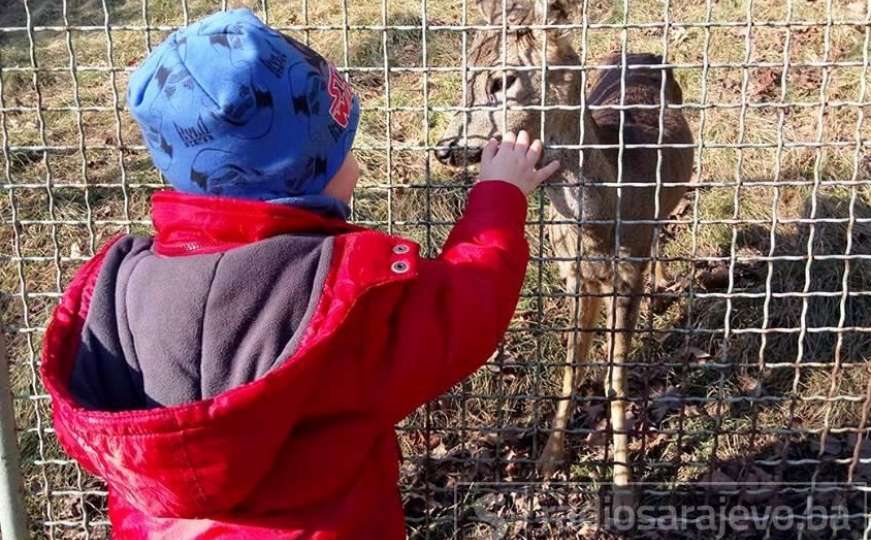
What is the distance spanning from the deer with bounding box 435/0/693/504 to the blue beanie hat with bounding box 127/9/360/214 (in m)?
0.94

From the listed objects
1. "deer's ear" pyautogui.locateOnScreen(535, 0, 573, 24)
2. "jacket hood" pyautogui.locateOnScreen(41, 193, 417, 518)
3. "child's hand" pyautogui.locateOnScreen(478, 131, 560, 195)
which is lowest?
"jacket hood" pyautogui.locateOnScreen(41, 193, 417, 518)

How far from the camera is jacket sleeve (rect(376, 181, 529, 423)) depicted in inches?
85.1

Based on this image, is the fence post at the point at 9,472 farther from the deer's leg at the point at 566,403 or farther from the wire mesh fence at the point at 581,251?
the deer's leg at the point at 566,403

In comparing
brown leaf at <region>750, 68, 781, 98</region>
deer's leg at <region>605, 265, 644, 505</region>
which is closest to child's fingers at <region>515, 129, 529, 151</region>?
deer's leg at <region>605, 265, 644, 505</region>

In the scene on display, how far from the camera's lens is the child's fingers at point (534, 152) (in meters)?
2.63

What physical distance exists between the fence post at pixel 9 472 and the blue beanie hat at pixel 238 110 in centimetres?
144

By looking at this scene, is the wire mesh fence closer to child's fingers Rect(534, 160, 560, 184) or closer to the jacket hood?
A: child's fingers Rect(534, 160, 560, 184)

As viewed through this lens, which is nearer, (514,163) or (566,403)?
(514,163)

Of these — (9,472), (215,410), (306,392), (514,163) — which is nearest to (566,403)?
(514,163)

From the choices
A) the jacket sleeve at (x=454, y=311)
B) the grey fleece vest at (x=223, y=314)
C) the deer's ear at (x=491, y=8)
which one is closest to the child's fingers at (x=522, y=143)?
the jacket sleeve at (x=454, y=311)

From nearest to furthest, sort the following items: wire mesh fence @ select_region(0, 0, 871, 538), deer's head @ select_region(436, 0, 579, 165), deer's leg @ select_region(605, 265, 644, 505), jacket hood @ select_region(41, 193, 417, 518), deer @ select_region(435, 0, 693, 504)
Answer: jacket hood @ select_region(41, 193, 417, 518)
wire mesh fence @ select_region(0, 0, 871, 538)
deer @ select_region(435, 0, 693, 504)
deer's head @ select_region(436, 0, 579, 165)
deer's leg @ select_region(605, 265, 644, 505)

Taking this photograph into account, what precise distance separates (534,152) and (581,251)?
1.14 m

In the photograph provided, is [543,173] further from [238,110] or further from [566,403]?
[566,403]

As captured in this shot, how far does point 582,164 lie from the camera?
3191 millimetres
